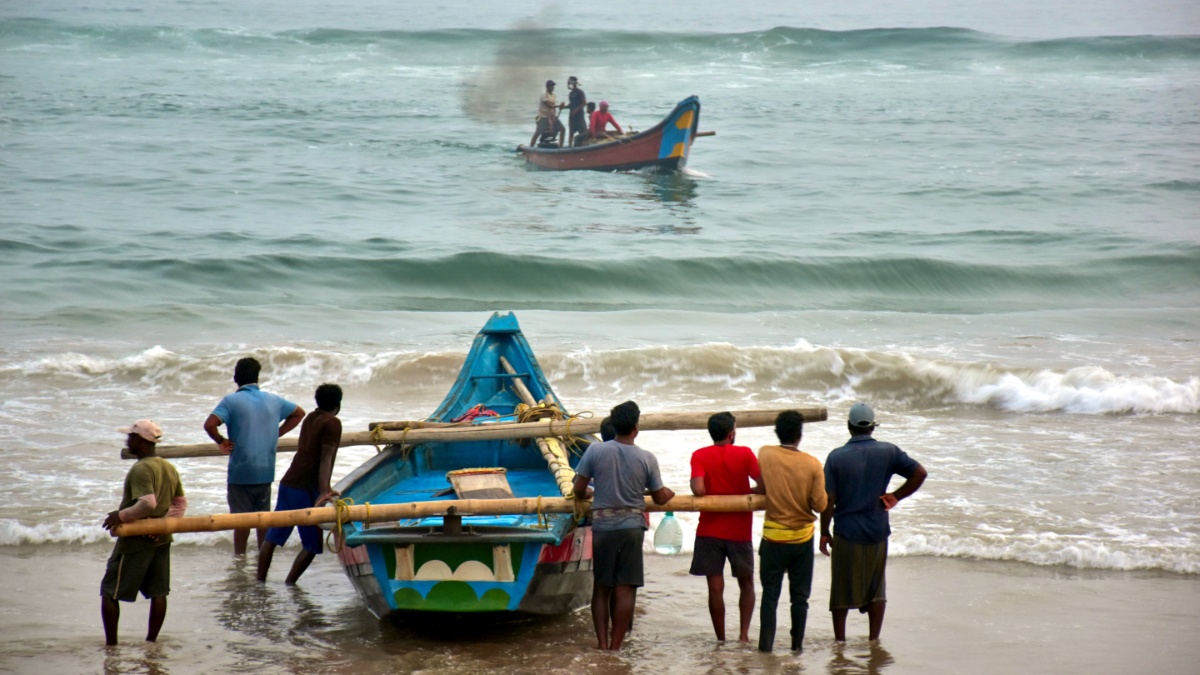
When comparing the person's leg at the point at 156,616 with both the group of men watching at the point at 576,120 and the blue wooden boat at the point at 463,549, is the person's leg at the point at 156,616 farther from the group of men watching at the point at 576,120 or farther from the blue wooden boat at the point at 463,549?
the group of men watching at the point at 576,120

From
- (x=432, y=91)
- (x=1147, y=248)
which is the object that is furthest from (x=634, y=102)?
(x=1147, y=248)

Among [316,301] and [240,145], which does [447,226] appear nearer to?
[316,301]

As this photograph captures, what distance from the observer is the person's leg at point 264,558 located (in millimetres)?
6332

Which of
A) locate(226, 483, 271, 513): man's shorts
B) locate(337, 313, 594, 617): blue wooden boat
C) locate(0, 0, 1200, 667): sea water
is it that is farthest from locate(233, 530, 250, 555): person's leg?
locate(337, 313, 594, 617): blue wooden boat

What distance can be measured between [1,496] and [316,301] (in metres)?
8.50

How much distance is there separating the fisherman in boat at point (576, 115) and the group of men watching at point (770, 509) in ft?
58.3

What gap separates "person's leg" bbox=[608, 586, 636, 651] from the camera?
206 inches

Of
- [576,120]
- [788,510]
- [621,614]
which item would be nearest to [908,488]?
[788,510]

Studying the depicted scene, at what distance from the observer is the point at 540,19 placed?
52875 mm

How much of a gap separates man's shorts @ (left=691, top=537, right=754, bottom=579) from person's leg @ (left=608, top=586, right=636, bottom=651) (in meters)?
0.32

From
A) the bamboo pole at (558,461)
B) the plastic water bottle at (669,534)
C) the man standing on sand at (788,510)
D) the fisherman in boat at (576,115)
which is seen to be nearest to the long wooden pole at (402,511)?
the man standing on sand at (788,510)

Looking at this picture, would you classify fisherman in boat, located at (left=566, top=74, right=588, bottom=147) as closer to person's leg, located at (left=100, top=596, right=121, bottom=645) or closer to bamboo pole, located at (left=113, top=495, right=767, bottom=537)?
bamboo pole, located at (left=113, top=495, right=767, bottom=537)

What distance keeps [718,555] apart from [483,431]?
A: 164cm

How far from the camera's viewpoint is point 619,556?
16.9ft
